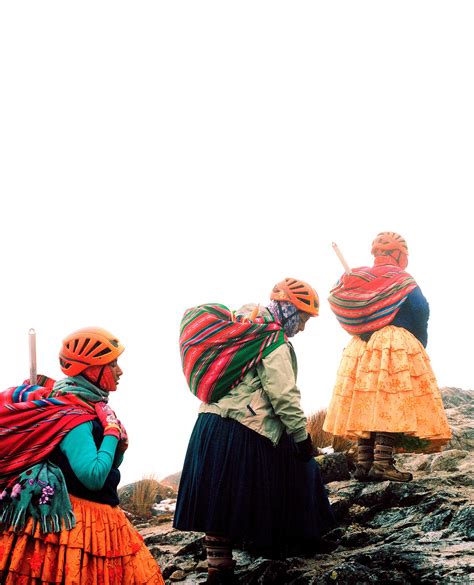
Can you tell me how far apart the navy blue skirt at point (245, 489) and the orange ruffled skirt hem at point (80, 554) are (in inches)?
34.6

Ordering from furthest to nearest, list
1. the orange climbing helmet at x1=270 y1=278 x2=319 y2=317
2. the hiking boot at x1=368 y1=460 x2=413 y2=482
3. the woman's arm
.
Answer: the hiking boot at x1=368 y1=460 x2=413 y2=482
the orange climbing helmet at x1=270 y1=278 x2=319 y2=317
the woman's arm

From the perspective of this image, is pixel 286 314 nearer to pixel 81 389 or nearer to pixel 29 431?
pixel 81 389

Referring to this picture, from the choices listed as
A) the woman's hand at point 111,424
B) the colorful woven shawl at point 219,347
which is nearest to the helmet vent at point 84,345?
the woman's hand at point 111,424

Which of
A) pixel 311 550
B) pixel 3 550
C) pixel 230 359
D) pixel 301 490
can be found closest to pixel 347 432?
pixel 311 550

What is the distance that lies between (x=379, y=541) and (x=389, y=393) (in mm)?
1600

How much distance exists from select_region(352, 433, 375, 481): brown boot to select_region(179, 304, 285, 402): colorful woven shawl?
8.60ft

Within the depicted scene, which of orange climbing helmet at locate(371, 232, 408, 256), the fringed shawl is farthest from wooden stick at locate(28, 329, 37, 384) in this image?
orange climbing helmet at locate(371, 232, 408, 256)

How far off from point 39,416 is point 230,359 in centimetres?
153

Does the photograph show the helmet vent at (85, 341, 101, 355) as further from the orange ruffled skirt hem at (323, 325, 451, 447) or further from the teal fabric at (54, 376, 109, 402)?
the orange ruffled skirt hem at (323, 325, 451, 447)

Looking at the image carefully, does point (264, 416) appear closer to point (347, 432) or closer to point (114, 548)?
point (114, 548)

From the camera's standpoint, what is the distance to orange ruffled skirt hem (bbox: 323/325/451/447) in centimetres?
657

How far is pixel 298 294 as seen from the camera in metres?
5.17

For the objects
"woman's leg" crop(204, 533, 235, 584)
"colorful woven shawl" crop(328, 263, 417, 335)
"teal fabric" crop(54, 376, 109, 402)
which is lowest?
"woman's leg" crop(204, 533, 235, 584)

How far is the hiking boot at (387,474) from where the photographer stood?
6551 mm
